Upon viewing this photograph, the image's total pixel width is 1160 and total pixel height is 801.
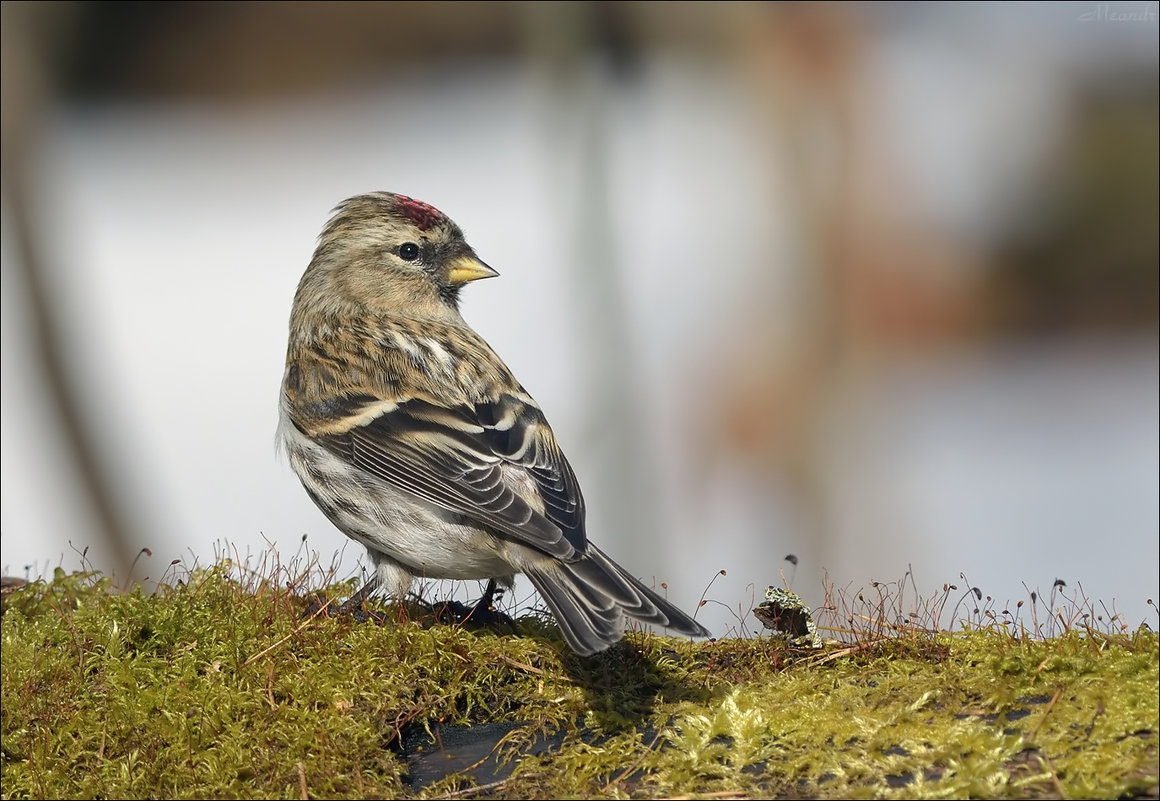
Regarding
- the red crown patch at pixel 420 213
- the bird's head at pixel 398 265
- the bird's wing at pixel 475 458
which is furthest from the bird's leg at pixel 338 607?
the red crown patch at pixel 420 213

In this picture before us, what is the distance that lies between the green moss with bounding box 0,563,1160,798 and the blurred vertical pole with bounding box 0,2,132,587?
13.2ft

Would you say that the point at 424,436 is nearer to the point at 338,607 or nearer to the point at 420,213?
the point at 338,607

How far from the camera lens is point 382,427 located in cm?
439

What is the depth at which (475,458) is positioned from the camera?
411 centimetres

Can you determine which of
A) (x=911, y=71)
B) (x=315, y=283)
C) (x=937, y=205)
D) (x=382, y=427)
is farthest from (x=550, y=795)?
(x=911, y=71)

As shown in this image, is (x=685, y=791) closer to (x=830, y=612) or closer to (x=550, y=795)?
(x=550, y=795)

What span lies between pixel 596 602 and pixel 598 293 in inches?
183

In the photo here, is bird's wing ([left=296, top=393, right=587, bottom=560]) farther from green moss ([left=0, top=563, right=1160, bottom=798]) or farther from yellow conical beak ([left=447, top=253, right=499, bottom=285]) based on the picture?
yellow conical beak ([left=447, top=253, right=499, bottom=285])

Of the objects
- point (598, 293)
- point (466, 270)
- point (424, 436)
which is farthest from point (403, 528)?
point (598, 293)

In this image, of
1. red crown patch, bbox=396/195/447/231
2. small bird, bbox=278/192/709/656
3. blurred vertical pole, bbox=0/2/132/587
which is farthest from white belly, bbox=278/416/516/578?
blurred vertical pole, bbox=0/2/132/587

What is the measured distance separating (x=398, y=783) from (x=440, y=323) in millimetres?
2808

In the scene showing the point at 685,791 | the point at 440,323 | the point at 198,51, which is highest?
the point at 198,51

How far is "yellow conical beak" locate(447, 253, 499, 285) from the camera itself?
5.25 m

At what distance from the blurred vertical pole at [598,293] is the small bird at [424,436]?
92.9 inches
